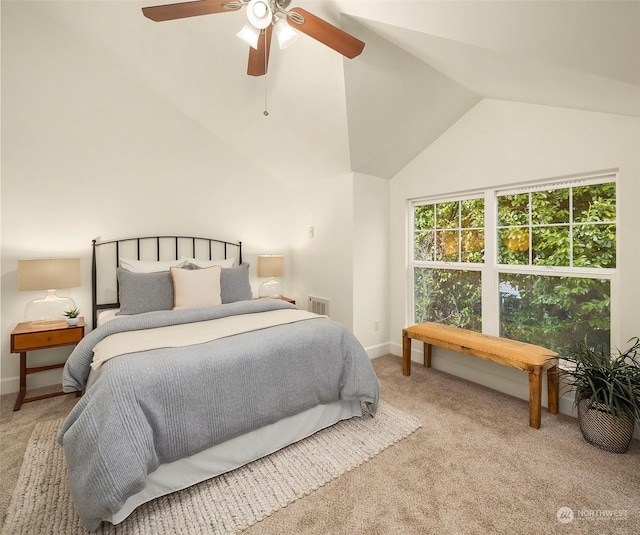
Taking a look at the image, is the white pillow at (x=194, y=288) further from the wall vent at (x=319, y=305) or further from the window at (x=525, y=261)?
the window at (x=525, y=261)

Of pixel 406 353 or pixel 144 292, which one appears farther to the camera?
pixel 406 353

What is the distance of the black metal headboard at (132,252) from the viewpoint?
3.17 m

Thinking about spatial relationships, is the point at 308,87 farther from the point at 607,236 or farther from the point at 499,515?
the point at 499,515

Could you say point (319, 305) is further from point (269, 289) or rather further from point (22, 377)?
point (22, 377)

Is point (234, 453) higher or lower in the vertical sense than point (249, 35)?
lower

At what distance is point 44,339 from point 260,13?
2.75 meters

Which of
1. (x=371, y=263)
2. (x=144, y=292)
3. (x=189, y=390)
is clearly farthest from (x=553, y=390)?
(x=144, y=292)

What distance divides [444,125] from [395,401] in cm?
254

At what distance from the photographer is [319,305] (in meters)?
4.02

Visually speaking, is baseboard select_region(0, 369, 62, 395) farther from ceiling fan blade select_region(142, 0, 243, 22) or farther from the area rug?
ceiling fan blade select_region(142, 0, 243, 22)

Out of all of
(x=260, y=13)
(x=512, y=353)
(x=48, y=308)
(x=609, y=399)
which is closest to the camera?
(x=260, y=13)

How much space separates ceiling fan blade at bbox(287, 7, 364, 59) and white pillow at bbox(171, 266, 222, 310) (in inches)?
81.9

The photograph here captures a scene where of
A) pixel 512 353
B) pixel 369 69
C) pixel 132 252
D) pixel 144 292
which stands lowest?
pixel 512 353

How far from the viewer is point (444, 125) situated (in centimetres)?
311
